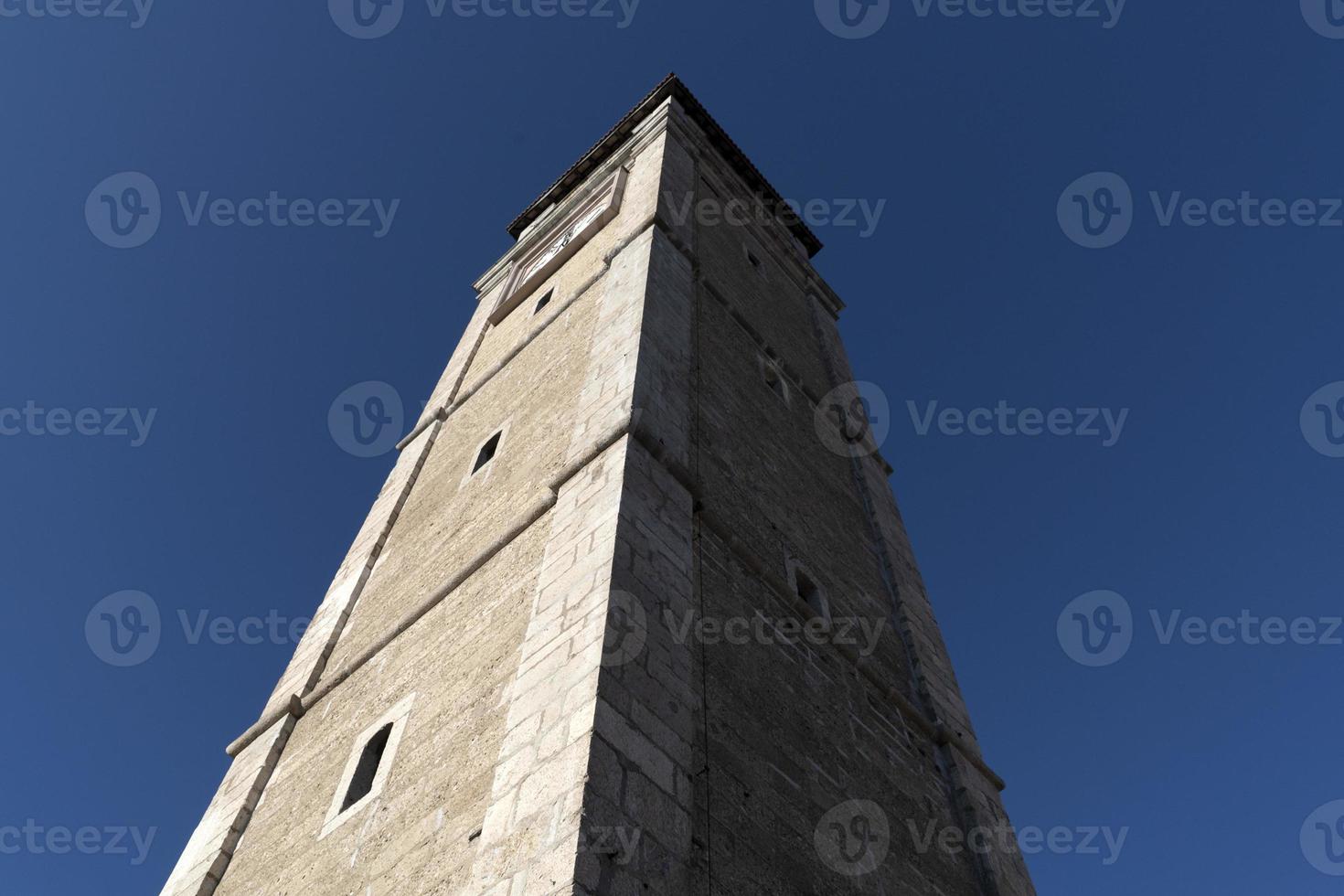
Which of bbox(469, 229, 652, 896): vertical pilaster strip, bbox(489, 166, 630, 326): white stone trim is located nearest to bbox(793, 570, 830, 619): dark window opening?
bbox(469, 229, 652, 896): vertical pilaster strip

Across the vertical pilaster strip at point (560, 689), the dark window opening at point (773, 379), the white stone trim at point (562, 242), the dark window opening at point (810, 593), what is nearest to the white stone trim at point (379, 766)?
the vertical pilaster strip at point (560, 689)

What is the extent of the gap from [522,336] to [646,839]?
7.97 m

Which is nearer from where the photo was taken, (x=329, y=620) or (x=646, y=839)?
A: (x=646, y=839)

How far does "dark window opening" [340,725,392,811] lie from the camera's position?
6.28 meters

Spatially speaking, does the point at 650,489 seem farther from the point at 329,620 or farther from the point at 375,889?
the point at 329,620

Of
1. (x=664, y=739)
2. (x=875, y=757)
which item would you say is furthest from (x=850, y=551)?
(x=664, y=739)

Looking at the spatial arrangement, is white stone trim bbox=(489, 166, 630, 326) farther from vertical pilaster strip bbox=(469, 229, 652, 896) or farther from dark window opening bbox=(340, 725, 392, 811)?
dark window opening bbox=(340, 725, 392, 811)

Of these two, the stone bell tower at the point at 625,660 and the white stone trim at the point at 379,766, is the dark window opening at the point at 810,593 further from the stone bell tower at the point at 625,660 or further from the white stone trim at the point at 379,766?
the white stone trim at the point at 379,766

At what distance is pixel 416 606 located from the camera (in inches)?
302

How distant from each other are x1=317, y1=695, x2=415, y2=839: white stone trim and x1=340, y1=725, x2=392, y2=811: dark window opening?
0.02 meters

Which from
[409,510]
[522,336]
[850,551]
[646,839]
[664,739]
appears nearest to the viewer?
[646,839]

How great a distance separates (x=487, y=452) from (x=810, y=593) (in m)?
3.32

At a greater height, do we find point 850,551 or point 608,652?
point 850,551

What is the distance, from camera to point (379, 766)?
633 centimetres
